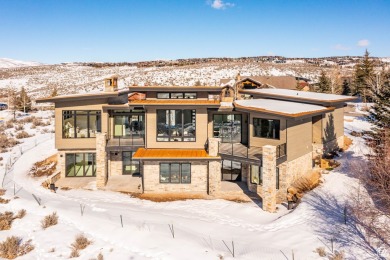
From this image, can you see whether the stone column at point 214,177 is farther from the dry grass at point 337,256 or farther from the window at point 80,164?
the window at point 80,164

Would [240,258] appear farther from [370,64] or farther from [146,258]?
[370,64]

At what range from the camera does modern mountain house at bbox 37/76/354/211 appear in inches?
731

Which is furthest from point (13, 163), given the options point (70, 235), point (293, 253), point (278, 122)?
point (293, 253)

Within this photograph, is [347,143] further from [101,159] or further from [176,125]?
[101,159]

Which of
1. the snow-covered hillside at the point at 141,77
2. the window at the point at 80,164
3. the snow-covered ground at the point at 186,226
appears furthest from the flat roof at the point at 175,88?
the snow-covered hillside at the point at 141,77

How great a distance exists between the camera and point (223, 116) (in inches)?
833

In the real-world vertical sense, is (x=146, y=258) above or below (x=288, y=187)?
below

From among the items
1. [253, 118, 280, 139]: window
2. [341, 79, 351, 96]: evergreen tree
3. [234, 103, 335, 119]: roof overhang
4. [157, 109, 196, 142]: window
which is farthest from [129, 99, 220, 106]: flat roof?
[341, 79, 351, 96]: evergreen tree

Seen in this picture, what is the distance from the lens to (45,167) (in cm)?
2530

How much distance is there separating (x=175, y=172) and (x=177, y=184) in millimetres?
796

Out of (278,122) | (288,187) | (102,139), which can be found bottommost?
(288,187)

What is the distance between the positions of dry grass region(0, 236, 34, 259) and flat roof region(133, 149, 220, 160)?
7.54m

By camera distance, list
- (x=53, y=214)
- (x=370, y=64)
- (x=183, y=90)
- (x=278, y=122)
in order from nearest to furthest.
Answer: (x=53, y=214)
(x=278, y=122)
(x=183, y=90)
(x=370, y=64)

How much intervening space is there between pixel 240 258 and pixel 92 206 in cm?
944
